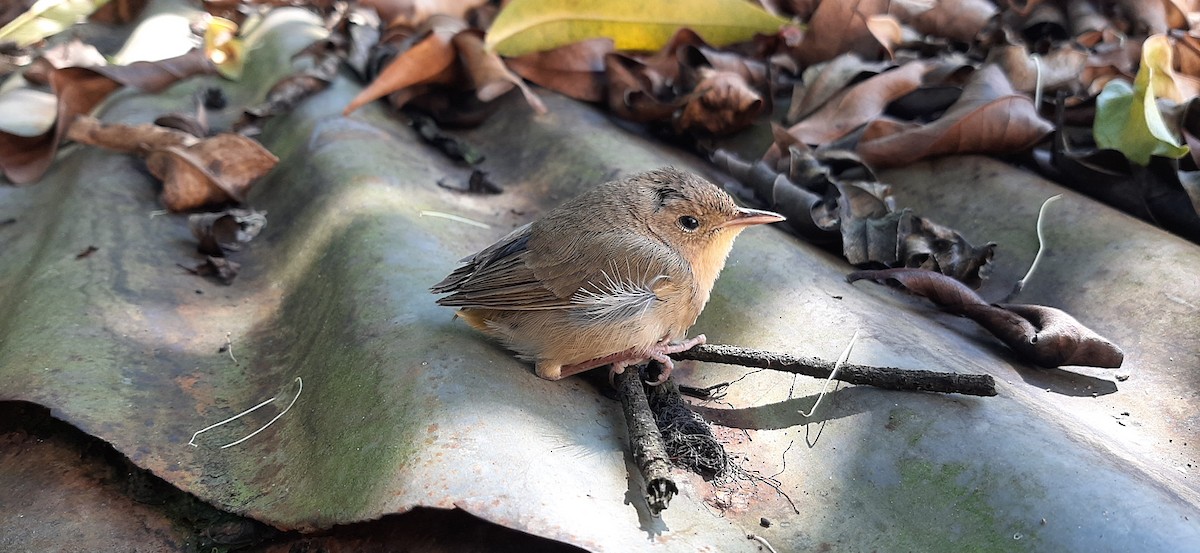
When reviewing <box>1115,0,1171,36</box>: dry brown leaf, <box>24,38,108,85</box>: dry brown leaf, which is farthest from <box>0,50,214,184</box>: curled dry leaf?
<box>1115,0,1171,36</box>: dry brown leaf

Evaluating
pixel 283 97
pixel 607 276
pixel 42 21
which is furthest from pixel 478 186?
pixel 42 21

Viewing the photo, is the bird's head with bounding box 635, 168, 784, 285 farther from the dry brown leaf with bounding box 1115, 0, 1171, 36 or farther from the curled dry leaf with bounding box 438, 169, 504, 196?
the dry brown leaf with bounding box 1115, 0, 1171, 36

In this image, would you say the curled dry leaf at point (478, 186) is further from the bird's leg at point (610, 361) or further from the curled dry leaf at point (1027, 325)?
the curled dry leaf at point (1027, 325)

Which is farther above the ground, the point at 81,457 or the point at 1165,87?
the point at 1165,87

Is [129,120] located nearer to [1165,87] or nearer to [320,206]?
[320,206]

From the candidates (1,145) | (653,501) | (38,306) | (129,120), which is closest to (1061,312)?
(653,501)

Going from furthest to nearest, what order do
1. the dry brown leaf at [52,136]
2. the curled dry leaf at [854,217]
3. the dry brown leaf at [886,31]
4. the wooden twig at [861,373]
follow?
the dry brown leaf at [52,136] < the dry brown leaf at [886,31] < the curled dry leaf at [854,217] < the wooden twig at [861,373]

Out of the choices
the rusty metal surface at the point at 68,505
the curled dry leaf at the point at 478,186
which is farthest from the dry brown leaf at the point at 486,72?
the rusty metal surface at the point at 68,505
